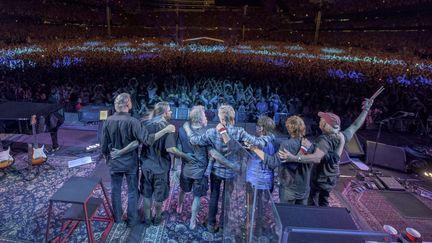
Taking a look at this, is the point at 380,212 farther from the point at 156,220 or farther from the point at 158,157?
the point at 158,157

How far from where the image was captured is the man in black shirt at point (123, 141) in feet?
10.9

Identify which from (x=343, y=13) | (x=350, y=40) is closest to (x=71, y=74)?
(x=350, y=40)

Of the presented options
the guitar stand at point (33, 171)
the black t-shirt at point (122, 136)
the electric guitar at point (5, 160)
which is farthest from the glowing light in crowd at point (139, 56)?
the black t-shirt at point (122, 136)

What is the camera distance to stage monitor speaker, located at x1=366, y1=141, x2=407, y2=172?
5.97 meters

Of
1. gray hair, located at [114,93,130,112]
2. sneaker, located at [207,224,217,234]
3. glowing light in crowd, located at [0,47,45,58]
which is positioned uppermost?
glowing light in crowd, located at [0,47,45,58]

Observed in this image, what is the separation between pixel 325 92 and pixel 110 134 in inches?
281

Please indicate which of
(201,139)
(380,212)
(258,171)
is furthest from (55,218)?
(380,212)

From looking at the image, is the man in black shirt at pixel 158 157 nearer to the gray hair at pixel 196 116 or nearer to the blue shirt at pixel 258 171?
the gray hair at pixel 196 116

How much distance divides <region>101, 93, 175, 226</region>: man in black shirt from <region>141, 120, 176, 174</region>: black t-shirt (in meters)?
0.10

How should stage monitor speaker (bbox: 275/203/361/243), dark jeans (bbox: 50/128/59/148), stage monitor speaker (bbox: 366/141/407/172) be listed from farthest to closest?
dark jeans (bbox: 50/128/59/148) → stage monitor speaker (bbox: 366/141/407/172) → stage monitor speaker (bbox: 275/203/361/243)

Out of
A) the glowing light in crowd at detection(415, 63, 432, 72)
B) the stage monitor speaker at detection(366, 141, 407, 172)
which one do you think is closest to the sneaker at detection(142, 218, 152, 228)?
the stage monitor speaker at detection(366, 141, 407, 172)

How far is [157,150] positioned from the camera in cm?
346

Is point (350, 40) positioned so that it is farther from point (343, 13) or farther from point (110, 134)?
point (110, 134)

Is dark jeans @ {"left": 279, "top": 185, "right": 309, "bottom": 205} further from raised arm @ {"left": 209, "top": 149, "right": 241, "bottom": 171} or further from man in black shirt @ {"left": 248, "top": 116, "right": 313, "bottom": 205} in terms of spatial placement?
raised arm @ {"left": 209, "top": 149, "right": 241, "bottom": 171}
